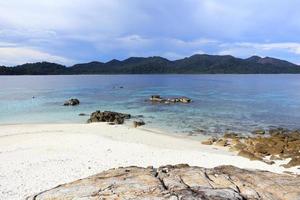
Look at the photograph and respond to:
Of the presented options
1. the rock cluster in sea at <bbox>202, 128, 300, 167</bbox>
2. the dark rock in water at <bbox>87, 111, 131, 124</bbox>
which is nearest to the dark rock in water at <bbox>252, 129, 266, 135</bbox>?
the rock cluster in sea at <bbox>202, 128, 300, 167</bbox>

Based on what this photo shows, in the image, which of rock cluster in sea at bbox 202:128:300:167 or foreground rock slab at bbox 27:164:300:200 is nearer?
foreground rock slab at bbox 27:164:300:200

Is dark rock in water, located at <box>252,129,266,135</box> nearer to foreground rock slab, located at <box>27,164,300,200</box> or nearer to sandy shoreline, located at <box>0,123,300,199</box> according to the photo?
sandy shoreline, located at <box>0,123,300,199</box>

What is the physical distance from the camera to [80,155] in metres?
22.0

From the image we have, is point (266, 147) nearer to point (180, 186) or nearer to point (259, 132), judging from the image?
point (259, 132)

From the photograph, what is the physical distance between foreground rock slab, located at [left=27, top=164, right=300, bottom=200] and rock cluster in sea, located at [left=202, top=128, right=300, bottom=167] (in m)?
12.5

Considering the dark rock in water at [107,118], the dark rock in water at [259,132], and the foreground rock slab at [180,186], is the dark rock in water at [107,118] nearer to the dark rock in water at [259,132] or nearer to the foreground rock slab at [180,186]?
the dark rock in water at [259,132]

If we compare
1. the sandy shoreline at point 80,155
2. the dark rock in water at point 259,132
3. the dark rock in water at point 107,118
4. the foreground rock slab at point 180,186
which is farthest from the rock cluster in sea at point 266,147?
the dark rock in water at point 107,118

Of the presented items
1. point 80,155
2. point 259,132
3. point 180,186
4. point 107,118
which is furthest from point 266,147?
point 107,118

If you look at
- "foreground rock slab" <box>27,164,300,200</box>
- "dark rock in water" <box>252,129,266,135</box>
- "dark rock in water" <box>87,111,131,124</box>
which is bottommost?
"dark rock in water" <box>252,129,266,135</box>

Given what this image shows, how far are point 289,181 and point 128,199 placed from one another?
4.84m

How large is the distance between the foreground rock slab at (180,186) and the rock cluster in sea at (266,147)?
492 inches

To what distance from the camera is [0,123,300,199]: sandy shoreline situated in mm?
16859

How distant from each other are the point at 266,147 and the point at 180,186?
745 inches

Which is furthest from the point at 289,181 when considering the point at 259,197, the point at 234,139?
the point at 234,139
